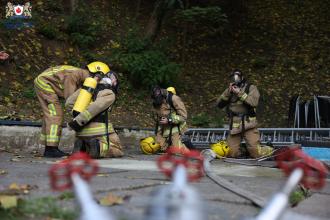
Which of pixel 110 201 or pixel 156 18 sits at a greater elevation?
pixel 156 18

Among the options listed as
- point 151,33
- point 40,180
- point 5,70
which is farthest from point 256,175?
point 151,33

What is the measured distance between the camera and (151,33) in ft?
51.5

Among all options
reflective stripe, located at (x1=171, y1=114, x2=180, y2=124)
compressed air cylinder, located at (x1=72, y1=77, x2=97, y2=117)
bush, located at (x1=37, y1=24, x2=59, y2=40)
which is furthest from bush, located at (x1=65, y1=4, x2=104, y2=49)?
compressed air cylinder, located at (x1=72, y1=77, x2=97, y2=117)

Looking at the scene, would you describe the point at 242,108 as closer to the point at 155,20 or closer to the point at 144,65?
the point at 144,65

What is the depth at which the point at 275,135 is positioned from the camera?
10633mm

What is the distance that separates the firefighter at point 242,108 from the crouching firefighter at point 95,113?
2025 millimetres

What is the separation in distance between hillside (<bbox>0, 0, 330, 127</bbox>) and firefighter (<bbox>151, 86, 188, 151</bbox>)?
3.18 meters

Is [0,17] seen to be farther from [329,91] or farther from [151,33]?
[329,91]

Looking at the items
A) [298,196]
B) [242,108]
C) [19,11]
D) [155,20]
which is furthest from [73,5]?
[298,196]

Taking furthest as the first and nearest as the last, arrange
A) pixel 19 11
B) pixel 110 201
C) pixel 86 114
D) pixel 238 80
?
pixel 19 11 → pixel 238 80 → pixel 86 114 → pixel 110 201

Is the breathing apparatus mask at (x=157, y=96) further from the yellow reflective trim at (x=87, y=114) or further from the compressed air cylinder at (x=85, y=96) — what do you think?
the yellow reflective trim at (x=87, y=114)

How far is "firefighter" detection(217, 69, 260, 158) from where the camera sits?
8.74 metres

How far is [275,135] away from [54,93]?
4.68 meters

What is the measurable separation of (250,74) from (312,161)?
48.3ft
